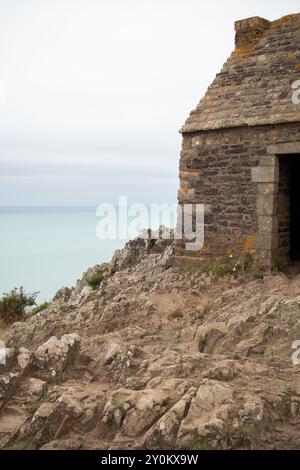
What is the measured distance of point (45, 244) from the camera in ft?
302

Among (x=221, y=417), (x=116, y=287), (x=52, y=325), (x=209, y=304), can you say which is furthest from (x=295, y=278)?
(x=221, y=417)

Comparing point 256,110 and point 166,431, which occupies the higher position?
point 256,110

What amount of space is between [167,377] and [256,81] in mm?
7541

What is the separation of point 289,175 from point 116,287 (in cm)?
468

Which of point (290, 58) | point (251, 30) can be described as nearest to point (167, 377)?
point (290, 58)

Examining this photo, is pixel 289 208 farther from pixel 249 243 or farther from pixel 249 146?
pixel 249 146

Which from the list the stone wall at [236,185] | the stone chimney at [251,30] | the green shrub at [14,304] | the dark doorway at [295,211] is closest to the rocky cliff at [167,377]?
the stone wall at [236,185]

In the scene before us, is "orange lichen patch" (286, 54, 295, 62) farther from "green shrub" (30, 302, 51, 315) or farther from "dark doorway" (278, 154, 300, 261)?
"green shrub" (30, 302, 51, 315)

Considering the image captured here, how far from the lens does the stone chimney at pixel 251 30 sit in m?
11.2

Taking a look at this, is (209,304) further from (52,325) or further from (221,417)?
(221,417)

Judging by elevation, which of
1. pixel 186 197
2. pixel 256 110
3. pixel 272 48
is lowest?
pixel 186 197

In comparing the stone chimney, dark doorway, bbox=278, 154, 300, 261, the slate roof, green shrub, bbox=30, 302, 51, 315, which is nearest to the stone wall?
the slate roof

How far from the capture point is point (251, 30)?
11305 mm

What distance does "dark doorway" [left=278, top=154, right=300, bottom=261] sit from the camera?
34.8 feet
